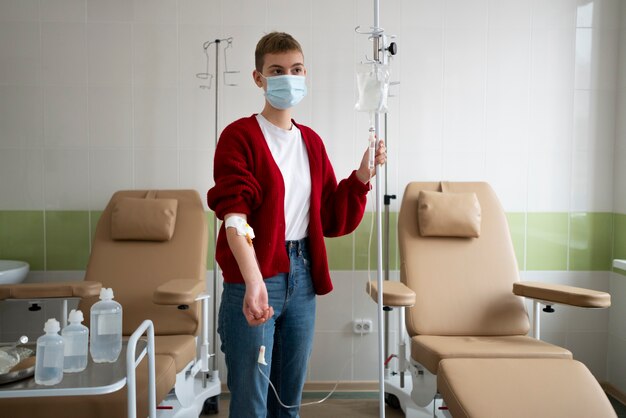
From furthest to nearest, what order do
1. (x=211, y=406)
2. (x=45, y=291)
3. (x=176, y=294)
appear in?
(x=211, y=406), (x=45, y=291), (x=176, y=294)

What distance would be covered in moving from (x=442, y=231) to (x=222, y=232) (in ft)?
4.65

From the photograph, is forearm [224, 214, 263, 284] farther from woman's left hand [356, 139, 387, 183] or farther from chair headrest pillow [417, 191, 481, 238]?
chair headrest pillow [417, 191, 481, 238]

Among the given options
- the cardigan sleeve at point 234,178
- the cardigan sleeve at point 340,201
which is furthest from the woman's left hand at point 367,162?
the cardigan sleeve at point 234,178

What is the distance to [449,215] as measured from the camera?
9.11ft

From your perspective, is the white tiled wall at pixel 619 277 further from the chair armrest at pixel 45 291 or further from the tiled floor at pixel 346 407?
the chair armrest at pixel 45 291

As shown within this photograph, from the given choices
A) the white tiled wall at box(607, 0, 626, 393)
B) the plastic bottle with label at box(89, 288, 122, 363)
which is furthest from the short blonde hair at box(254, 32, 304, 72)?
the white tiled wall at box(607, 0, 626, 393)

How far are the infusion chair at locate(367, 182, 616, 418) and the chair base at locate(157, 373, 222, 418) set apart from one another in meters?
0.83

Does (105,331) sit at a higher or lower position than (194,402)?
higher

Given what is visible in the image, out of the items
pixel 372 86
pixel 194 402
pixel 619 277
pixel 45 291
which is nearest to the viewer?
pixel 372 86

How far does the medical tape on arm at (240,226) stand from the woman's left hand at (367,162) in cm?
39

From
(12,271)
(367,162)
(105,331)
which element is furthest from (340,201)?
(12,271)

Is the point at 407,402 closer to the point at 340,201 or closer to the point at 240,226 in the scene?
the point at 340,201

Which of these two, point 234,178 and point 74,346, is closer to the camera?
point 234,178

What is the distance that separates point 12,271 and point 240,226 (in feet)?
5.83
